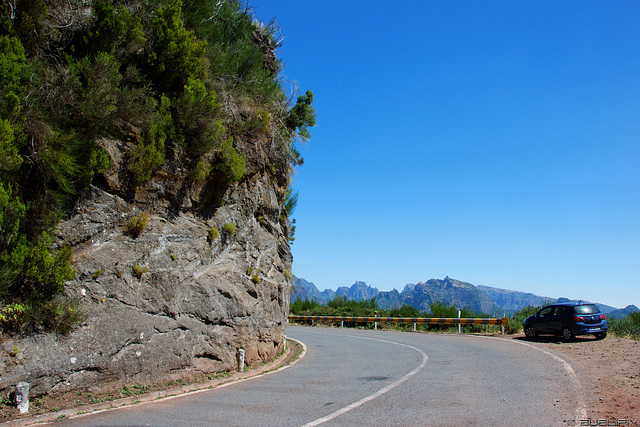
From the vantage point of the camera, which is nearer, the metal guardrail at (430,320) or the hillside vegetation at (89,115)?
the hillside vegetation at (89,115)

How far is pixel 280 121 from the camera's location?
14.7 meters

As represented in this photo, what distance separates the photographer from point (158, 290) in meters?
9.10

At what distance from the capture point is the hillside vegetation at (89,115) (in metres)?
7.34

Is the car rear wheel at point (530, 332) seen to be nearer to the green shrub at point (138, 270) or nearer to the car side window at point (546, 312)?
the car side window at point (546, 312)

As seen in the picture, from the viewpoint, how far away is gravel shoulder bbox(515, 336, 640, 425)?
651 cm

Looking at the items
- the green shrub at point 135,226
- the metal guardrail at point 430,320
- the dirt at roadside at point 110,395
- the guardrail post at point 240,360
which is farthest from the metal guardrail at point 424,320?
the green shrub at point 135,226

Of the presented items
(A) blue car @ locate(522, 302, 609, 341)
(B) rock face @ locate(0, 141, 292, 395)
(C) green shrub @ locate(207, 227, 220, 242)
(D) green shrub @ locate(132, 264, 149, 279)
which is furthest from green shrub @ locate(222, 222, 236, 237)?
(A) blue car @ locate(522, 302, 609, 341)

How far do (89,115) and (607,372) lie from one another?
40.7ft

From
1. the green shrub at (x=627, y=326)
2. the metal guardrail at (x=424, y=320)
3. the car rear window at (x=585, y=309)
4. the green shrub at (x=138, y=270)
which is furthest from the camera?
the metal guardrail at (x=424, y=320)

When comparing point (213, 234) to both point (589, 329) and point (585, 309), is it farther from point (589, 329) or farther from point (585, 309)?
point (585, 309)

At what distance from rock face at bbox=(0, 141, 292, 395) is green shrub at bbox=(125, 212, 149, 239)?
64 millimetres

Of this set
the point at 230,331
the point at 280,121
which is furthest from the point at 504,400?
the point at 280,121

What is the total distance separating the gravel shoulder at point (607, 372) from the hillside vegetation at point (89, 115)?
8870 mm

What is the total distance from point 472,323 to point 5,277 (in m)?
20.8
